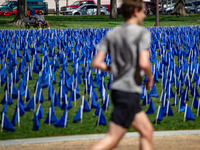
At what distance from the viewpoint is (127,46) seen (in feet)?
11.5

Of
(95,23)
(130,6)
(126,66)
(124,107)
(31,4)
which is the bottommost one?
(124,107)

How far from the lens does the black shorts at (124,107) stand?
11.5 feet

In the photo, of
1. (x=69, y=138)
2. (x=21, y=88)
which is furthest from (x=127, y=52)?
(x=21, y=88)

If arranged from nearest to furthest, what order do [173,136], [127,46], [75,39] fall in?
[127,46], [173,136], [75,39]

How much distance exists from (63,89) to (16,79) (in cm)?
222

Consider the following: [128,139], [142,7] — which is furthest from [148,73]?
[128,139]

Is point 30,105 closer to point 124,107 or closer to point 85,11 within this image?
point 124,107

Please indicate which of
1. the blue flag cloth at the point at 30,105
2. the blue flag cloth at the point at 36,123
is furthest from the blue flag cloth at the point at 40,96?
the blue flag cloth at the point at 36,123

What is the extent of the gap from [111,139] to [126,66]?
55 cm

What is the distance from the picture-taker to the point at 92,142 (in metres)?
5.18

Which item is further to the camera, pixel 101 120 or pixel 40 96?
pixel 40 96

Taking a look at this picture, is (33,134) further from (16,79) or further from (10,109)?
(16,79)

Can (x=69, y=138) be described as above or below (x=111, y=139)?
below

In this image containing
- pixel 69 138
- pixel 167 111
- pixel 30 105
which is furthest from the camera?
pixel 30 105
